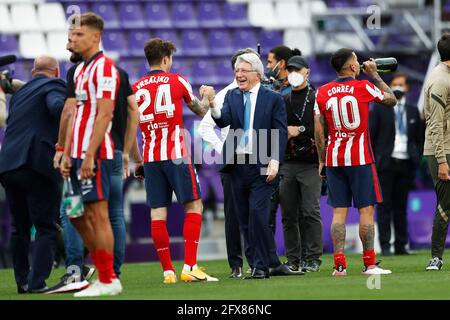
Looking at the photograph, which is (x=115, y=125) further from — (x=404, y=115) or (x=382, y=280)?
(x=404, y=115)

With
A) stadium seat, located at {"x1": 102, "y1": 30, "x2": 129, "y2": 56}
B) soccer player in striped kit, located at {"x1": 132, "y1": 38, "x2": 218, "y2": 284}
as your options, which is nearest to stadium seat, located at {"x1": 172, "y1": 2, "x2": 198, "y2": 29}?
stadium seat, located at {"x1": 102, "y1": 30, "x2": 129, "y2": 56}

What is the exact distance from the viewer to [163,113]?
9.52m

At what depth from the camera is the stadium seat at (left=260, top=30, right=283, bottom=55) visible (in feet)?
68.3

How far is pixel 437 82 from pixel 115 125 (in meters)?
3.34

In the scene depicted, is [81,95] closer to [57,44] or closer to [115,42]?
[57,44]

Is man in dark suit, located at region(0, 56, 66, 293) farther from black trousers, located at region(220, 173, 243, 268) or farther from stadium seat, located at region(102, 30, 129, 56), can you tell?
stadium seat, located at region(102, 30, 129, 56)

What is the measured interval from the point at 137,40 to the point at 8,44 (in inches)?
93.3

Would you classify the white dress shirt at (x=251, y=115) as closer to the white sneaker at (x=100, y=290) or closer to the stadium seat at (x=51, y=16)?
the white sneaker at (x=100, y=290)

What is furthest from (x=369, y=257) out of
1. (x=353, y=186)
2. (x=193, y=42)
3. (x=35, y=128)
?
(x=193, y=42)

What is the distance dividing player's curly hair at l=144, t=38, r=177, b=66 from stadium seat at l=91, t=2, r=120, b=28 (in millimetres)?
11086

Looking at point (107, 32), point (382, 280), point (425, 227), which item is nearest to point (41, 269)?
point (382, 280)

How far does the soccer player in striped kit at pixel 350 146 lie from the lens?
9.73 m

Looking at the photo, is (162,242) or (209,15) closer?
(162,242)

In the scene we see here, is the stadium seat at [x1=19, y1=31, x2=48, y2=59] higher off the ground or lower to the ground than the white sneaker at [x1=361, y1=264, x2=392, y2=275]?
higher
